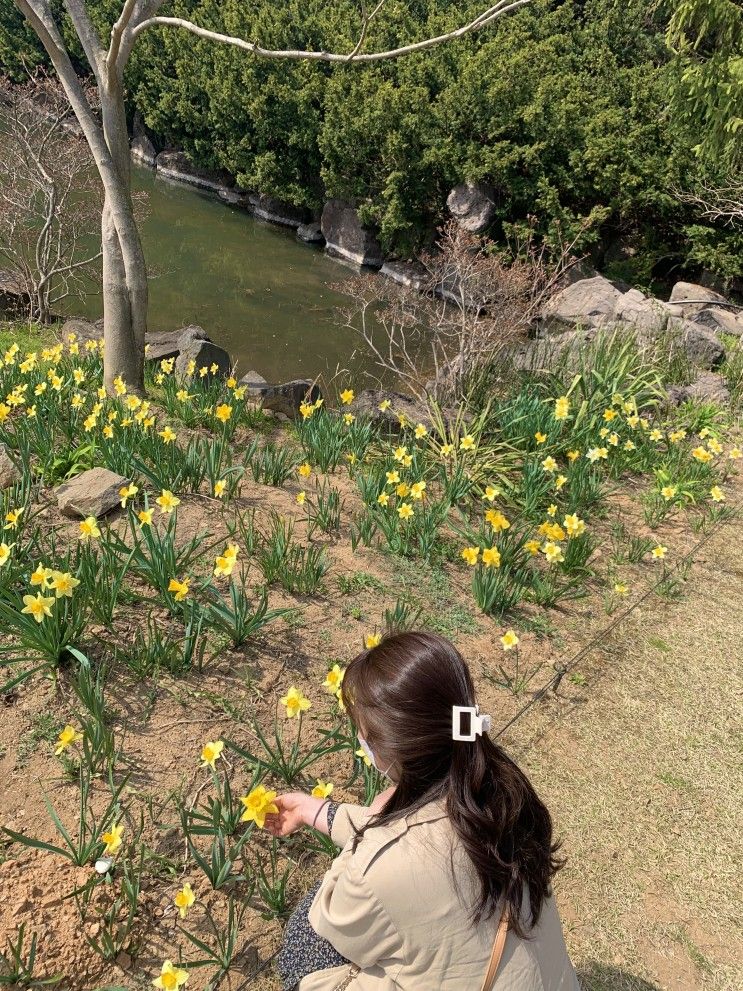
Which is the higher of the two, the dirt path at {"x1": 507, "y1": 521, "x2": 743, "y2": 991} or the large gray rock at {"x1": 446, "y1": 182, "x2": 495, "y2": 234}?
the large gray rock at {"x1": 446, "y1": 182, "x2": 495, "y2": 234}

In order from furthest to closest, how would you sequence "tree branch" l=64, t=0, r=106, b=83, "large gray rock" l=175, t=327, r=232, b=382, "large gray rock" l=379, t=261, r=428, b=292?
"large gray rock" l=379, t=261, r=428, b=292
"large gray rock" l=175, t=327, r=232, b=382
"tree branch" l=64, t=0, r=106, b=83

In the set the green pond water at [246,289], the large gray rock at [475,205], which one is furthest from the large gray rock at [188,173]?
the large gray rock at [475,205]

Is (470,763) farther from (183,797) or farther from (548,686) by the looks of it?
(548,686)

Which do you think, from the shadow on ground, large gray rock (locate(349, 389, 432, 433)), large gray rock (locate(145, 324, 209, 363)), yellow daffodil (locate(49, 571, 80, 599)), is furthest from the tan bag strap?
large gray rock (locate(145, 324, 209, 363))

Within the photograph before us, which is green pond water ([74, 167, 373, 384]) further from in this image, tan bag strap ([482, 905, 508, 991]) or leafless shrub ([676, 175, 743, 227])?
tan bag strap ([482, 905, 508, 991])

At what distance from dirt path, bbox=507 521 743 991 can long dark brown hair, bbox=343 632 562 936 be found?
1013 mm

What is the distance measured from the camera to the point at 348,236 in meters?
15.7

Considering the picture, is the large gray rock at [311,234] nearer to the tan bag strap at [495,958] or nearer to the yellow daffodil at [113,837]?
the yellow daffodil at [113,837]

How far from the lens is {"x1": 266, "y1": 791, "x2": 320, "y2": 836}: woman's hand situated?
5.64ft

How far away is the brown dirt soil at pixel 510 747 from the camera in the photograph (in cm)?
179

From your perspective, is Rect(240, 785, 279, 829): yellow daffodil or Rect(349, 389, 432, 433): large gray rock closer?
Rect(240, 785, 279, 829): yellow daffodil

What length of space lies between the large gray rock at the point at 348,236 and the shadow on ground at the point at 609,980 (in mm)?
14908

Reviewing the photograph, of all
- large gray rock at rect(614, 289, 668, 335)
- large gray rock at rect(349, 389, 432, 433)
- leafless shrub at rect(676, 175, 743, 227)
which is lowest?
large gray rock at rect(349, 389, 432, 433)

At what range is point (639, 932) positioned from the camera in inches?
79.7
